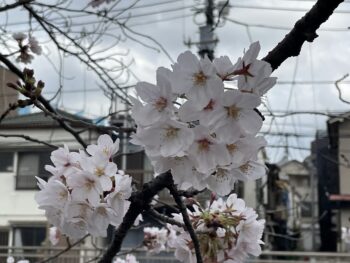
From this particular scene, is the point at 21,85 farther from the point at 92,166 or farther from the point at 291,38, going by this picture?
the point at 291,38

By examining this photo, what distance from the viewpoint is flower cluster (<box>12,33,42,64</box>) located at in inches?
100.0

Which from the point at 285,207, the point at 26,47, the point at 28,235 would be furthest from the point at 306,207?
the point at 26,47

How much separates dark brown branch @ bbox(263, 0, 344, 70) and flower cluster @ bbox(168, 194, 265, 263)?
44cm

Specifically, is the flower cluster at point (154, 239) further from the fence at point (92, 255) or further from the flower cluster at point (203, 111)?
the flower cluster at point (203, 111)

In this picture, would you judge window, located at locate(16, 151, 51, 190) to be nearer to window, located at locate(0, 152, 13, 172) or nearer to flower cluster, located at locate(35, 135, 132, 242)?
window, located at locate(0, 152, 13, 172)

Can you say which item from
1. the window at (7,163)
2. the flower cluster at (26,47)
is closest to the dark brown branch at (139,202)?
the flower cluster at (26,47)

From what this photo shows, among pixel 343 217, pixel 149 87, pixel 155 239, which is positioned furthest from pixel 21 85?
pixel 343 217

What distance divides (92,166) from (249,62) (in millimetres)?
343

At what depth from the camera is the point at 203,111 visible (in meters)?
0.76

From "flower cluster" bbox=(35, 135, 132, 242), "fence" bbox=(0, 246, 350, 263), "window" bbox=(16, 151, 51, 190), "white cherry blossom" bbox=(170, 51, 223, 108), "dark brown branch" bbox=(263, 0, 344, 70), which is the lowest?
"fence" bbox=(0, 246, 350, 263)

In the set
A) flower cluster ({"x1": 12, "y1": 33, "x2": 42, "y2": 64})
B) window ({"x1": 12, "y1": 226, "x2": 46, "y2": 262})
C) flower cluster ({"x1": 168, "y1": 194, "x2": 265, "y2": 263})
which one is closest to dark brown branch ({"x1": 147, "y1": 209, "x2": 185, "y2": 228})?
flower cluster ({"x1": 168, "y1": 194, "x2": 265, "y2": 263})

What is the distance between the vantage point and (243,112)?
0.76m

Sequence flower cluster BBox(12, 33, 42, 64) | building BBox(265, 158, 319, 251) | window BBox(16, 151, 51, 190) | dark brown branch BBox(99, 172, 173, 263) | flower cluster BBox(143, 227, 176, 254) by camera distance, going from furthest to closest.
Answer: building BBox(265, 158, 319, 251) < window BBox(16, 151, 51, 190) < flower cluster BBox(143, 227, 176, 254) < flower cluster BBox(12, 33, 42, 64) < dark brown branch BBox(99, 172, 173, 263)

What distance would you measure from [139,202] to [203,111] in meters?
0.39
